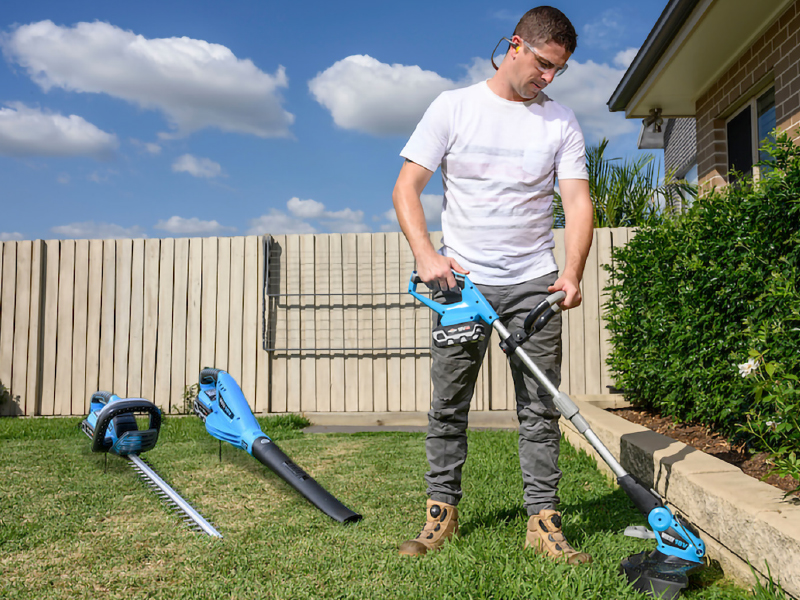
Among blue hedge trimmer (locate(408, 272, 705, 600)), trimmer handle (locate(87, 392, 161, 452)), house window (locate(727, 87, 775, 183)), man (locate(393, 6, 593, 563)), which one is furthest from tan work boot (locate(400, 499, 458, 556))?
house window (locate(727, 87, 775, 183))

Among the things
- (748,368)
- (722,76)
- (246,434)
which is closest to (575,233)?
(748,368)

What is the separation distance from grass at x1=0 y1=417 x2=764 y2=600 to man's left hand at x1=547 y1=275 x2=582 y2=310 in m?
0.88

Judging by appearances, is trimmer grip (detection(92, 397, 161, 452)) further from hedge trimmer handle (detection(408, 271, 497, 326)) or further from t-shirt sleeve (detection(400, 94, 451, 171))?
t-shirt sleeve (detection(400, 94, 451, 171))

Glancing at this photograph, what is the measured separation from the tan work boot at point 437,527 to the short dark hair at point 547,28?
68.0 inches

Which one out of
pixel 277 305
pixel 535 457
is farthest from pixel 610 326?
pixel 277 305

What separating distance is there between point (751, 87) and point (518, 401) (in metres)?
4.43

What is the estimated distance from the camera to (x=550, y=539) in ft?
7.25

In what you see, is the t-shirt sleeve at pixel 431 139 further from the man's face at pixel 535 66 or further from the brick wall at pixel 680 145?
the brick wall at pixel 680 145

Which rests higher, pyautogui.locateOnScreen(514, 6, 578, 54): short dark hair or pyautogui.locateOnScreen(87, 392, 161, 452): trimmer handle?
pyautogui.locateOnScreen(514, 6, 578, 54): short dark hair

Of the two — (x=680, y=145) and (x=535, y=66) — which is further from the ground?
(x=680, y=145)

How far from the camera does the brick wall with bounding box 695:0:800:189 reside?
4539 millimetres

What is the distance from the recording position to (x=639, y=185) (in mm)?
10672

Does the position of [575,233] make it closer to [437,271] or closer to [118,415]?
[437,271]

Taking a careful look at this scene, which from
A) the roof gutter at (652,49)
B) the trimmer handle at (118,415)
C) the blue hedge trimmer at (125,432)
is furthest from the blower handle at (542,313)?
the roof gutter at (652,49)
